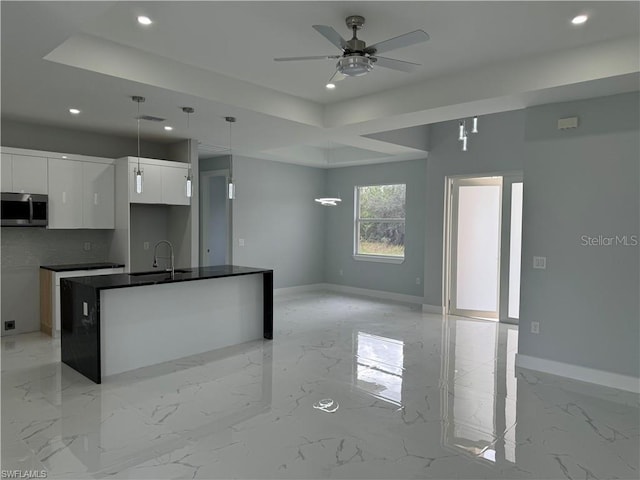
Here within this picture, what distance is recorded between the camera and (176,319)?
4.76 metres

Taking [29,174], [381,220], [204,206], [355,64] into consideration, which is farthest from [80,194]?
[381,220]

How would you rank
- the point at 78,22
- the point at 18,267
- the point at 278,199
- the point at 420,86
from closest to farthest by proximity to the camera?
the point at 78,22 < the point at 420,86 < the point at 18,267 < the point at 278,199

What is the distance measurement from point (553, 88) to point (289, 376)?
356cm

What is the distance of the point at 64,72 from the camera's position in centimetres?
366

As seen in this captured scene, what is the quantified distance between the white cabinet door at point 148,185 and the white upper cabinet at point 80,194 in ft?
1.27

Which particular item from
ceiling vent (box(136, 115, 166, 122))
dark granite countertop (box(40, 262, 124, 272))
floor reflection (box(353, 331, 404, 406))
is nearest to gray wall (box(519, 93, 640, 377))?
floor reflection (box(353, 331, 404, 406))

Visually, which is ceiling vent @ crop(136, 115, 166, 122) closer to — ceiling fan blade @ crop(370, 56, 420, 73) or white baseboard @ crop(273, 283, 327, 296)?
ceiling fan blade @ crop(370, 56, 420, 73)

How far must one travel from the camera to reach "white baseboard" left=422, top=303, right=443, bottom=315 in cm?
742

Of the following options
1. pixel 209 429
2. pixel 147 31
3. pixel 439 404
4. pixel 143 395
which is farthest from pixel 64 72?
pixel 439 404

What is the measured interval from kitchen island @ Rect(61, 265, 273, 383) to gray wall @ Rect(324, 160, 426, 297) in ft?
11.8

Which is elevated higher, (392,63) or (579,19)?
(579,19)

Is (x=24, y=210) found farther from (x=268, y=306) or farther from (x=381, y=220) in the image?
(x=381, y=220)

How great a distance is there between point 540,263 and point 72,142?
19.3 ft

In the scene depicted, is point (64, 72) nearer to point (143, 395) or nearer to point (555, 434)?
point (143, 395)
